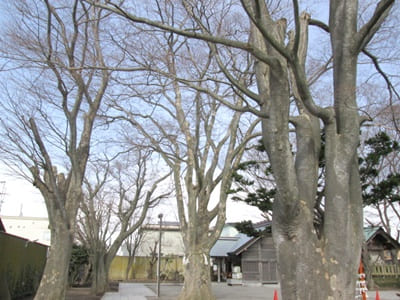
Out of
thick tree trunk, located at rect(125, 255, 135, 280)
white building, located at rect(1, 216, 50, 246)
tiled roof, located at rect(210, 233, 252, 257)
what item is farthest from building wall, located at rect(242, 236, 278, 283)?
white building, located at rect(1, 216, 50, 246)

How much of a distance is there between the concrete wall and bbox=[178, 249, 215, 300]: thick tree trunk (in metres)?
5.29

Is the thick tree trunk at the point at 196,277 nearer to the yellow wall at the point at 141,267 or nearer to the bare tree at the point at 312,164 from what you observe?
the bare tree at the point at 312,164

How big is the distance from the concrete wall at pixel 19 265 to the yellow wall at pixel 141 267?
19.4 metres

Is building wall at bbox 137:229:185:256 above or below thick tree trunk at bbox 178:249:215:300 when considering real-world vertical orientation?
above

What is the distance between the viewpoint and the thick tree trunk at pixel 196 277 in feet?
37.2

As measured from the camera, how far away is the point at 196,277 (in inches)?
457

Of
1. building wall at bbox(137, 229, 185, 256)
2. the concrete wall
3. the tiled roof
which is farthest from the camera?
building wall at bbox(137, 229, 185, 256)

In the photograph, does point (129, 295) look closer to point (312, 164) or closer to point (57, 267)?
point (57, 267)

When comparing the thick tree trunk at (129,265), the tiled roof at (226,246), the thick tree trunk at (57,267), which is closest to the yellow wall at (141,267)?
the thick tree trunk at (129,265)

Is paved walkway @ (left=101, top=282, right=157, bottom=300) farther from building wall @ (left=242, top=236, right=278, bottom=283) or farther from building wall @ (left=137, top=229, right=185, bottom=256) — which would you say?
building wall @ (left=137, top=229, right=185, bottom=256)

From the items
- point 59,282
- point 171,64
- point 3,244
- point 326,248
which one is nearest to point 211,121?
point 171,64

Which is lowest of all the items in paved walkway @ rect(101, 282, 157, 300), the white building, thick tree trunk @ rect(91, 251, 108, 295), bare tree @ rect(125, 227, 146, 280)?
paved walkway @ rect(101, 282, 157, 300)

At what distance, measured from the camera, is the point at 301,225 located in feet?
14.8

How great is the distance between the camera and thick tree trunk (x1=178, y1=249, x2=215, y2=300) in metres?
11.3
